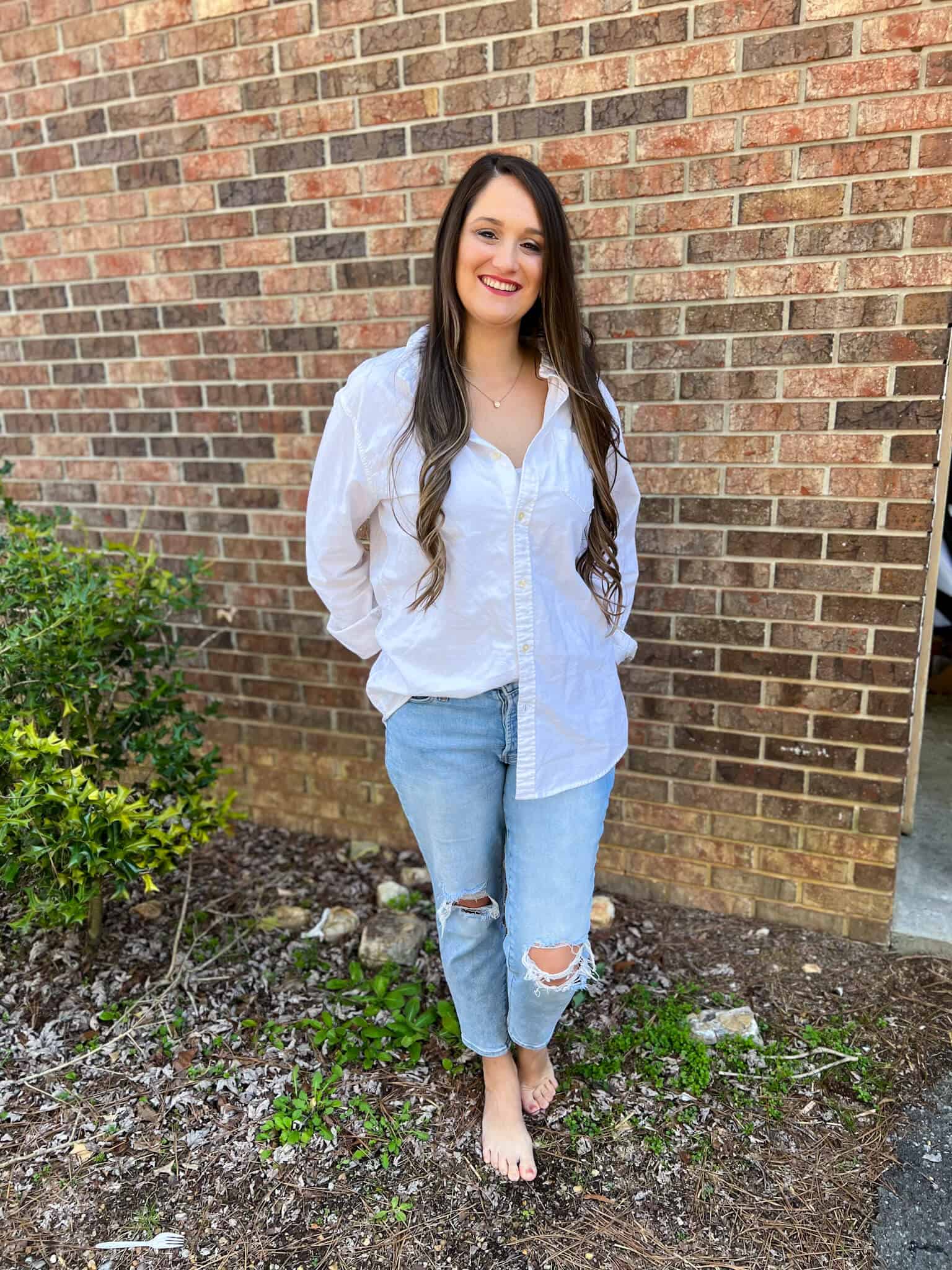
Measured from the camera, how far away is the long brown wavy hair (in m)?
1.89

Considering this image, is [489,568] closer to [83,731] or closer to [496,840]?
[496,840]

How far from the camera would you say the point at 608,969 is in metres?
2.83

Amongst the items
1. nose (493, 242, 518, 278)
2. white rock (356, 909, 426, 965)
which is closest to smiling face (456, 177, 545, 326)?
nose (493, 242, 518, 278)

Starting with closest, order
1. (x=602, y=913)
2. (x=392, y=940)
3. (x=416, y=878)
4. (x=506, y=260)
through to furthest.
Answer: (x=506, y=260)
(x=392, y=940)
(x=602, y=913)
(x=416, y=878)

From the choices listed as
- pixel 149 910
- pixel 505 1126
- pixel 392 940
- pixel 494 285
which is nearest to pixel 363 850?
pixel 392 940

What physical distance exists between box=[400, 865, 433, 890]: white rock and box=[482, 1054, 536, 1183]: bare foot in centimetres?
99

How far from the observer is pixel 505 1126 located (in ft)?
7.23

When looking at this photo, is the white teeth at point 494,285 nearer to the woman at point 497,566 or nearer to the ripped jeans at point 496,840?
the woman at point 497,566

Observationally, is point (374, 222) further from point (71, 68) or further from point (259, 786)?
point (259, 786)

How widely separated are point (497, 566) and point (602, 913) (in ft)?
5.20

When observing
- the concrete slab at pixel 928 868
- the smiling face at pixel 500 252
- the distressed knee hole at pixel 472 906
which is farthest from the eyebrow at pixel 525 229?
the concrete slab at pixel 928 868

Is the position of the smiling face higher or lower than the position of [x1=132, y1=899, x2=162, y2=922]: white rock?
higher

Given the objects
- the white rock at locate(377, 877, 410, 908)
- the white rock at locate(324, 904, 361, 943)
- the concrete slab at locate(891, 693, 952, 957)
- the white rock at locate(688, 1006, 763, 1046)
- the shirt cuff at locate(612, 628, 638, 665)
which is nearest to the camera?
the shirt cuff at locate(612, 628, 638, 665)

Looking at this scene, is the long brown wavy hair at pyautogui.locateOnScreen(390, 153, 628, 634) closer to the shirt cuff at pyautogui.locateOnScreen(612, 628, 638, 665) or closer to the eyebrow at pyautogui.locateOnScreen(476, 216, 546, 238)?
the eyebrow at pyautogui.locateOnScreen(476, 216, 546, 238)
